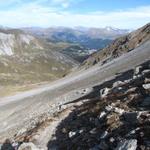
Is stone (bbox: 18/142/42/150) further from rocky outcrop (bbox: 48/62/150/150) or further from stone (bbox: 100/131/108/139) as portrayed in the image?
stone (bbox: 100/131/108/139)

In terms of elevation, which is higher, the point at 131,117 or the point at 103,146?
the point at 131,117

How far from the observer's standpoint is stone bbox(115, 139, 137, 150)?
19269mm

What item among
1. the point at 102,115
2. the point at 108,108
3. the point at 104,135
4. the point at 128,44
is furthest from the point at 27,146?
the point at 128,44

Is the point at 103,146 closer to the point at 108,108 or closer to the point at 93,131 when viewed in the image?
the point at 93,131

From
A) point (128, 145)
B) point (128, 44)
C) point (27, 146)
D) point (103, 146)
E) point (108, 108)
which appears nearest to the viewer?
point (128, 145)

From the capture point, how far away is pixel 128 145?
19578 mm

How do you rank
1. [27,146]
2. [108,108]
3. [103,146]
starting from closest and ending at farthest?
[103,146]
[27,146]
[108,108]

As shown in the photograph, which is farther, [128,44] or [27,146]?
[128,44]

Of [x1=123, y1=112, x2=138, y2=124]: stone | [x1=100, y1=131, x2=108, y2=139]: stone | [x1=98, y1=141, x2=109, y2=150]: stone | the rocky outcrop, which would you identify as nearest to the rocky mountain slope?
the rocky outcrop

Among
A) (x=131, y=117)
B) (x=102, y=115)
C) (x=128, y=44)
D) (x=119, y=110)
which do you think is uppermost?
(x=131, y=117)

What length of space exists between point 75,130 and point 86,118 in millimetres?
1712

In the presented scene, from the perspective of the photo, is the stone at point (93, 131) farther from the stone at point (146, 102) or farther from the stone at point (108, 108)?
the stone at point (146, 102)

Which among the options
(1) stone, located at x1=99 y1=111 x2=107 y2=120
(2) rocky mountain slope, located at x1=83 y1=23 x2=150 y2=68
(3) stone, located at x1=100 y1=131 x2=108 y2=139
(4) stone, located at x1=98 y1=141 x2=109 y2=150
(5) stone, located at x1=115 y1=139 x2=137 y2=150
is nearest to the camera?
(5) stone, located at x1=115 y1=139 x2=137 y2=150

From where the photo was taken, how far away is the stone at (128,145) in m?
19.3
